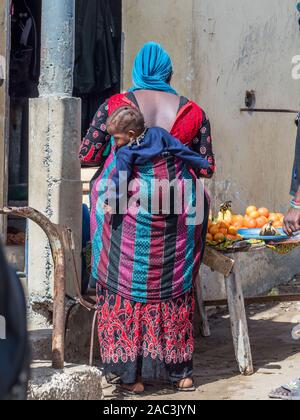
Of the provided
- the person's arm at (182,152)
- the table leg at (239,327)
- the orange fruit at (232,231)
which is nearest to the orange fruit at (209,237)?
the orange fruit at (232,231)

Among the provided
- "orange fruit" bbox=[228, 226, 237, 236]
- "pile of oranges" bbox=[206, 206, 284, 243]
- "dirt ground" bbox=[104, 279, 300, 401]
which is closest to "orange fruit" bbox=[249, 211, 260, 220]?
"pile of oranges" bbox=[206, 206, 284, 243]

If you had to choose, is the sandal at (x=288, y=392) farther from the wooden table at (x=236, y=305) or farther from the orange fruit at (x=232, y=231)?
the orange fruit at (x=232, y=231)

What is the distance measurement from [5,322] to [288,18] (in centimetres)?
750

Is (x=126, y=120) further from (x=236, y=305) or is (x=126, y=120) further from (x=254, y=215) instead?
(x=254, y=215)

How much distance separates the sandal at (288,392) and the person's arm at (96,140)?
5.58ft

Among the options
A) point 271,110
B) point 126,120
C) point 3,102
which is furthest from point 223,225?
point 271,110

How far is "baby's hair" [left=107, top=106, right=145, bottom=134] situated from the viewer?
5.23 m

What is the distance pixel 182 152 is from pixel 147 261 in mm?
653

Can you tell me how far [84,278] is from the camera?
6.19 m

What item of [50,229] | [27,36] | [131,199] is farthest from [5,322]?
[27,36]

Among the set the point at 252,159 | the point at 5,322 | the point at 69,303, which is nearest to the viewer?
the point at 5,322

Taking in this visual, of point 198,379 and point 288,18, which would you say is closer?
point 198,379

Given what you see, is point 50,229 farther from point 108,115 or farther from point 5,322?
point 5,322

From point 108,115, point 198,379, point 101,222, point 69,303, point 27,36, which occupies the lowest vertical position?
point 198,379
